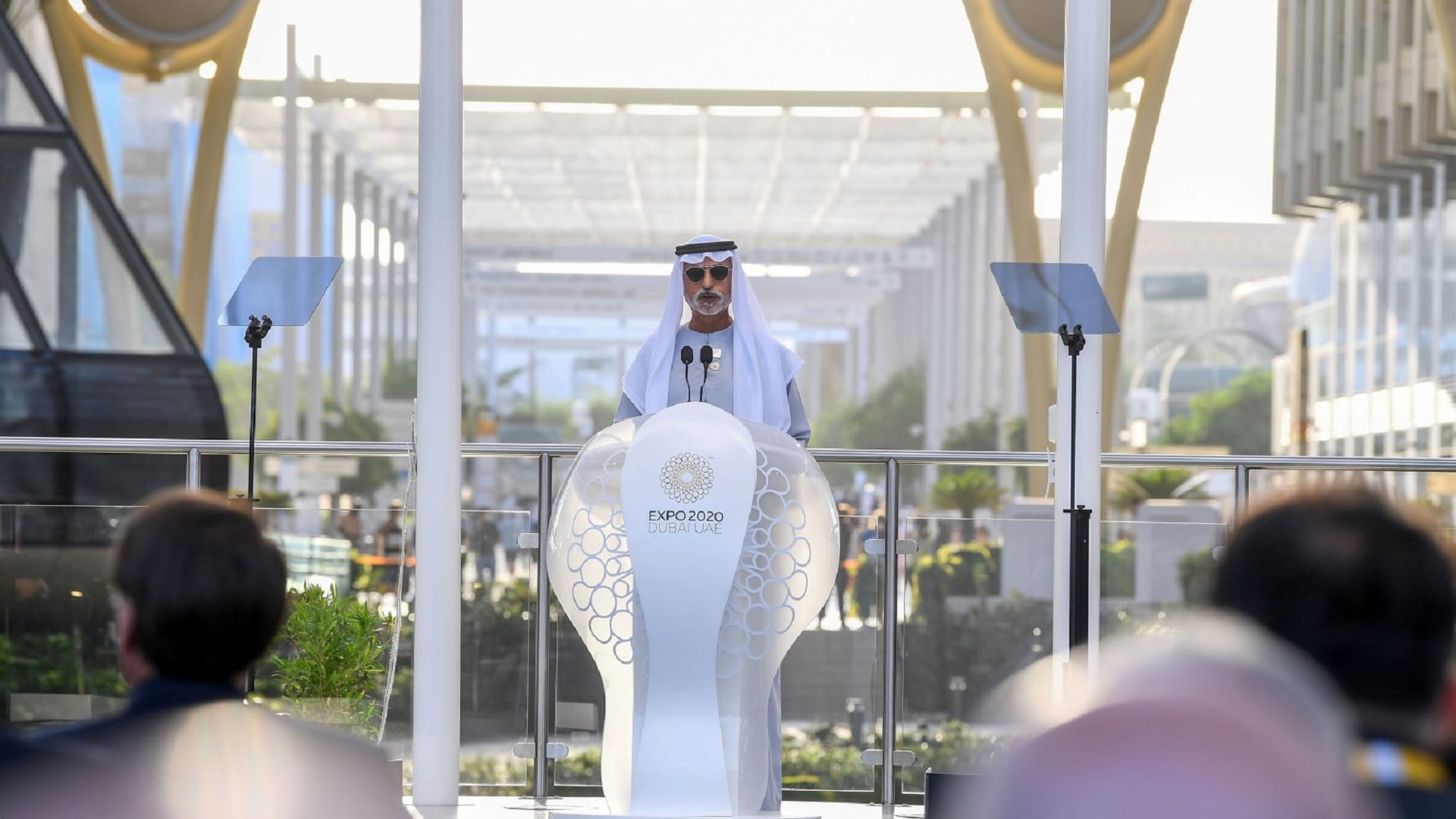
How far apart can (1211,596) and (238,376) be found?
32.7m

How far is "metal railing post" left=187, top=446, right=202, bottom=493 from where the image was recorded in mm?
5676

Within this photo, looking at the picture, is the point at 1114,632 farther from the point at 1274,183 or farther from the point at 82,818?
the point at 1274,183

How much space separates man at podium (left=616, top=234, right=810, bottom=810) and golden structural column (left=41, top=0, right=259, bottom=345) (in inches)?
410

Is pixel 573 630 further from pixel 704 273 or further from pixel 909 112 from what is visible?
pixel 909 112

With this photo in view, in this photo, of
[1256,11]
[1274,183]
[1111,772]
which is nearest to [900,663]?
[1111,772]

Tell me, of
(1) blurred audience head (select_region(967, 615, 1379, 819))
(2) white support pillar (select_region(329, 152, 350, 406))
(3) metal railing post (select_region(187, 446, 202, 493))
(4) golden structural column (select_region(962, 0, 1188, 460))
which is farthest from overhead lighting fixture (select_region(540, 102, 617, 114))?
(1) blurred audience head (select_region(967, 615, 1379, 819))

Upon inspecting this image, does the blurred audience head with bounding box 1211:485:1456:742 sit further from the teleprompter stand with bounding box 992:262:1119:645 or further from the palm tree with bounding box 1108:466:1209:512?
the palm tree with bounding box 1108:466:1209:512

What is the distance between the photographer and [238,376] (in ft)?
106

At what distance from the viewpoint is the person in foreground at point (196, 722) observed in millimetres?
1316

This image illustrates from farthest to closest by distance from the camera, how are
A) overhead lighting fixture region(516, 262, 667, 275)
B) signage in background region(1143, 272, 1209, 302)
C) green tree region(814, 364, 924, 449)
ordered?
signage in background region(1143, 272, 1209, 302)
green tree region(814, 364, 924, 449)
overhead lighting fixture region(516, 262, 667, 275)

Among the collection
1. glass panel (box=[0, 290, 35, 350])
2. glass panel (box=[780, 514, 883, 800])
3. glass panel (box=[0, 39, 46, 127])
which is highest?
glass panel (box=[0, 39, 46, 127])

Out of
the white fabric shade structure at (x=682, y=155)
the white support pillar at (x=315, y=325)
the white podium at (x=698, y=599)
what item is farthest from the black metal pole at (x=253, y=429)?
the white support pillar at (x=315, y=325)

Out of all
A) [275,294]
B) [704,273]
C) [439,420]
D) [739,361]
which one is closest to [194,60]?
[275,294]

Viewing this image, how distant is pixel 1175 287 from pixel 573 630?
133ft
